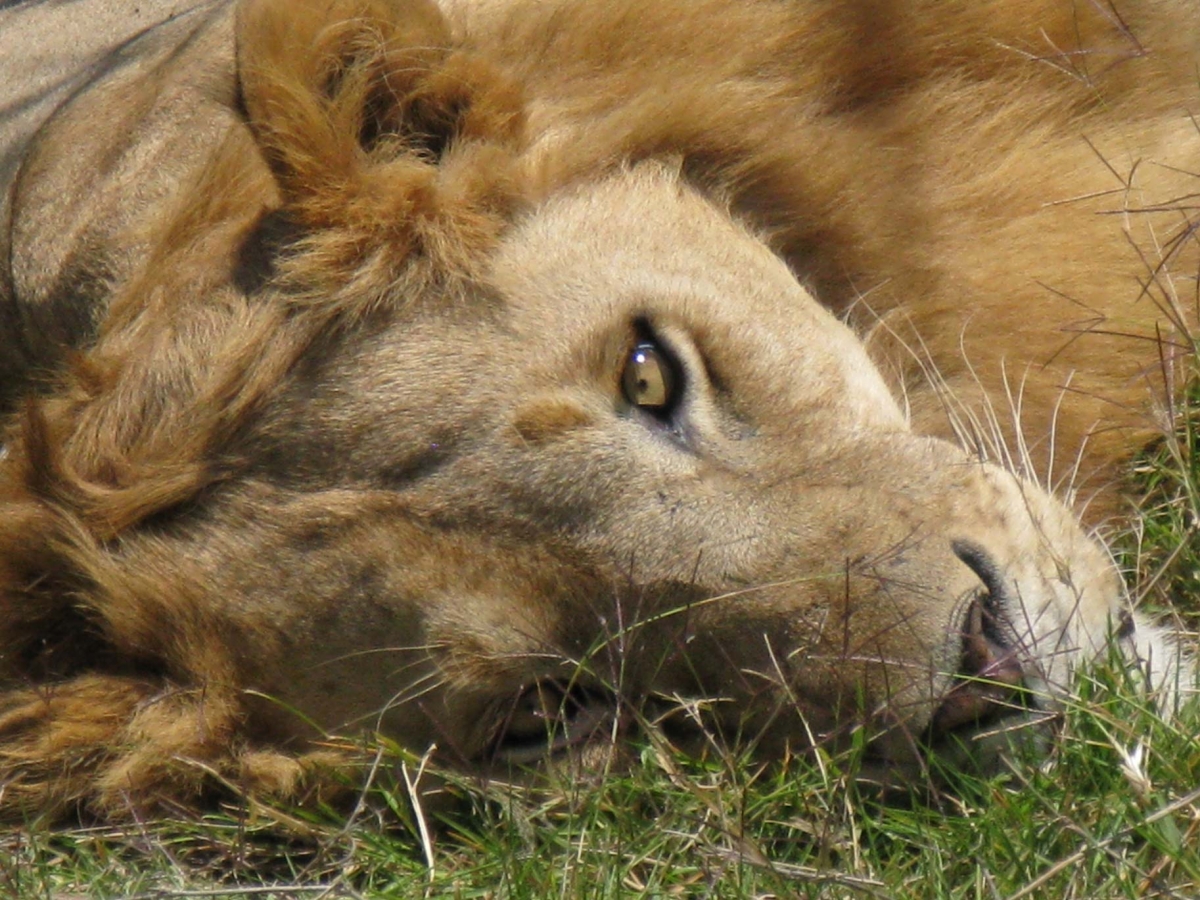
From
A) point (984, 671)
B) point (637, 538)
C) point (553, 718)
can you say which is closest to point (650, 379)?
point (637, 538)

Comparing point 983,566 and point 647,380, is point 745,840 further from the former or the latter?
point 647,380

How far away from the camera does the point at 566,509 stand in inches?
91.8

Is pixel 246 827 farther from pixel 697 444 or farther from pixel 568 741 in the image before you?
pixel 697 444

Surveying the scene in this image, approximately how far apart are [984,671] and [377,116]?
1.32m

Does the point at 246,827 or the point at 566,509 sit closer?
the point at 566,509

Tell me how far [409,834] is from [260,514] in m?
0.60

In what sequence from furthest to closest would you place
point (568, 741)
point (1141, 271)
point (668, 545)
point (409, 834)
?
1. point (1141, 271)
2. point (409, 834)
3. point (568, 741)
4. point (668, 545)

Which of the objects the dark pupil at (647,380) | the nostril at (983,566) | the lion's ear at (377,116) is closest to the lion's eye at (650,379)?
the dark pupil at (647,380)

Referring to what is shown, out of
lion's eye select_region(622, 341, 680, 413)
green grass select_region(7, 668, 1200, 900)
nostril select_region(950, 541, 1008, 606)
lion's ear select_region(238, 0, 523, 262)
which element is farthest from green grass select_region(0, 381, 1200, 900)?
lion's ear select_region(238, 0, 523, 262)

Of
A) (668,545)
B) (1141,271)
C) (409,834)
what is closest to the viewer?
(668,545)

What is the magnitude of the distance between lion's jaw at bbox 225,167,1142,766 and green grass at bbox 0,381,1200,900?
3.4 inches

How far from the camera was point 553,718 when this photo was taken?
246 cm

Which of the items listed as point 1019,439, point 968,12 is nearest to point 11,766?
point 1019,439

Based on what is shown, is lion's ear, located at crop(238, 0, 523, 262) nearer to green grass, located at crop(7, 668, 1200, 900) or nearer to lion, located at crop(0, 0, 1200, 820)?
lion, located at crop(0, 0, 1200, 820)
